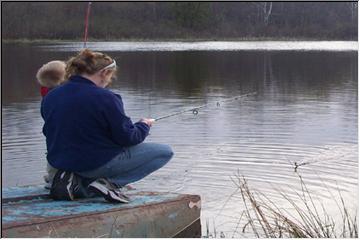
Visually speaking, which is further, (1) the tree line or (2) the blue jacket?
(1) the tree line

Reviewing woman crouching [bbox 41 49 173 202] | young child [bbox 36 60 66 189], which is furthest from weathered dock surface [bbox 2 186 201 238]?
young child [bbox 36 60 66 189]

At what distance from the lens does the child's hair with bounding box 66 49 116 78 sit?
473cm

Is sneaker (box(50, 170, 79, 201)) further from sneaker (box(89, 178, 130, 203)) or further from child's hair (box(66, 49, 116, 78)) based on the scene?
Result: child's hair (box(66, 49, 116, 78))

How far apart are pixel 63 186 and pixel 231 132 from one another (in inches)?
217

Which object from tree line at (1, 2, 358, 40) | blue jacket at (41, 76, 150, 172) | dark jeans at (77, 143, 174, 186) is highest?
tree line at (1, 2, 358, 40)

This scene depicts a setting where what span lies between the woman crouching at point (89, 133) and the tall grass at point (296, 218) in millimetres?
749

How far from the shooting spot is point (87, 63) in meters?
4.74

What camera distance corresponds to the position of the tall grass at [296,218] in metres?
4.23

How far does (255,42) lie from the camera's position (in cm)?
3984

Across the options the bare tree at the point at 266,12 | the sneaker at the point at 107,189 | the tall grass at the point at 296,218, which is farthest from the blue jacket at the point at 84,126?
the bare tree at the point at 266,12

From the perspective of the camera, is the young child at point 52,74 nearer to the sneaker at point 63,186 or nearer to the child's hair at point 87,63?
the child's hair at point 87,63

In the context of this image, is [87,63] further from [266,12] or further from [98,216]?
[266,12]

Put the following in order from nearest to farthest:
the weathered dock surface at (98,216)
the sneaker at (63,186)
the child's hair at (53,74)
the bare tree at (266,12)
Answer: the weathered dock surface at (98,216)
the sneaker at (63,186)
the child's hair at (53,74)
the bare tree at (266,12)

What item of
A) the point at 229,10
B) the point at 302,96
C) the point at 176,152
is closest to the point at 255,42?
the point at 229,10
